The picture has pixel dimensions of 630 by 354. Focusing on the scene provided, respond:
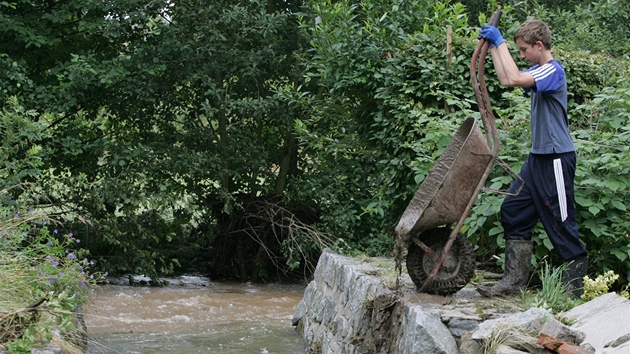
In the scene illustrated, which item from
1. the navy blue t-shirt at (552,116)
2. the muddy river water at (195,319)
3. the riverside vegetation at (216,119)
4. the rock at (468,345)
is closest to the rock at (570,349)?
the rock at (468,345)

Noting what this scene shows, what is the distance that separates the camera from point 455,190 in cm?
459

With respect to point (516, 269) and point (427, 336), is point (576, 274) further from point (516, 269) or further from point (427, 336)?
point (427, 336)

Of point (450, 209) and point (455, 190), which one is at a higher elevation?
point (455, 190)

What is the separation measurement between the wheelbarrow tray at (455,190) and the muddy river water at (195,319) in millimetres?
2846

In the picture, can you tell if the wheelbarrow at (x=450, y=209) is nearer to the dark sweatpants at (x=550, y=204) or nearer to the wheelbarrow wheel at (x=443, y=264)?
the wheelbarrow wheel at (x=443, y=264)

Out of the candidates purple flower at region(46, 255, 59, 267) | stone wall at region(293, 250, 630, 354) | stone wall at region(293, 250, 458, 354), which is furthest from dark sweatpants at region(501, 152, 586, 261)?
purple flower at region(46, 255, 59, 267)

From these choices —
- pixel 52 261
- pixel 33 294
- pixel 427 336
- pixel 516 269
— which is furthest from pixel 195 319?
pixel 427 336

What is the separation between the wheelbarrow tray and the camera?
179 inches

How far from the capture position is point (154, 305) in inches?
399

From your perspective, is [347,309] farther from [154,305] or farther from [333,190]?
[333,190]

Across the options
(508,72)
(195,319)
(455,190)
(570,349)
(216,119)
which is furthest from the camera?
(216,119)

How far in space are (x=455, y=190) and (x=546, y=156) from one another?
22.9 inches

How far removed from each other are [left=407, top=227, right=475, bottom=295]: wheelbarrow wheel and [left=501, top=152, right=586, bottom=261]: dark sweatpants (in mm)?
326

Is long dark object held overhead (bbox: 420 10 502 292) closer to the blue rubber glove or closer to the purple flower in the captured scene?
the blue rubber glove
